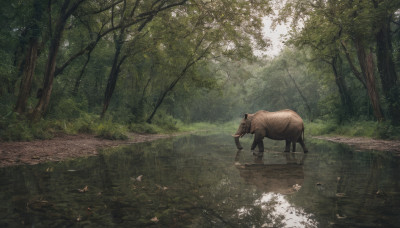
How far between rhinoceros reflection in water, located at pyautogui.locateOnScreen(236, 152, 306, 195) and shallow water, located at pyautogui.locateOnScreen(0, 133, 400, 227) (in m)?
0.02

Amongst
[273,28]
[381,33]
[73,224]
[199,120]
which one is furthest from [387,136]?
[199,120]

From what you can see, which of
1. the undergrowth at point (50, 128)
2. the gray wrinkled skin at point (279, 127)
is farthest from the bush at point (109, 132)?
the gray wrinkled skin at point (279, 127)

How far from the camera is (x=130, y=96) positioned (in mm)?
26406

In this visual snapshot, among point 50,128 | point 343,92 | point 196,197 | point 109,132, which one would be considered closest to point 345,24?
point 343,92

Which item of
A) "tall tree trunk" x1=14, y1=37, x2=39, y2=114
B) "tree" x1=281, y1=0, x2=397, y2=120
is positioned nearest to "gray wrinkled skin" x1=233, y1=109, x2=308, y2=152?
"tree" x1=281, y1=0, x2=397, y2=120

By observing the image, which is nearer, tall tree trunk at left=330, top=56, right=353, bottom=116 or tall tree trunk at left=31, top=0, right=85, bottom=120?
tall tree trunk at left=31, top=0, right=85, bottom=120

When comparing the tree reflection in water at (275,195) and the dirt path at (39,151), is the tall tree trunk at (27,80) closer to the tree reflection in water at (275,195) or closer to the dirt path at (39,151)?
the dirt path at (39,151)

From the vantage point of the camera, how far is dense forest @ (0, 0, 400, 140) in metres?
12.5

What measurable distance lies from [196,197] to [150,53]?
18507mm

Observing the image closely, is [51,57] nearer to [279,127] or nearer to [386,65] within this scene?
[279,127]

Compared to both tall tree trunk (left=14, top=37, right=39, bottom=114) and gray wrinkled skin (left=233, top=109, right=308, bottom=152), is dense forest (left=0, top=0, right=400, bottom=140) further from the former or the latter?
gray wrinkled skin (left=233, top=109, right=308, bottom=152)

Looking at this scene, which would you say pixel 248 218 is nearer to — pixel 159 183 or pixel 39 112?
pixel 159 183

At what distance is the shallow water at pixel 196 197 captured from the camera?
3.36 m

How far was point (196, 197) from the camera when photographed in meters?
4.41
